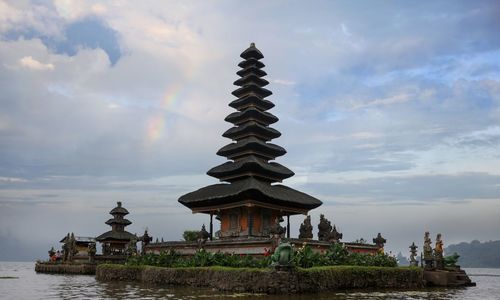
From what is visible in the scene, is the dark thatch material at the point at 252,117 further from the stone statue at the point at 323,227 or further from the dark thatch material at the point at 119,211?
the dark thatch material at the point at 119,211

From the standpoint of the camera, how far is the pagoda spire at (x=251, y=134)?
4000 cm

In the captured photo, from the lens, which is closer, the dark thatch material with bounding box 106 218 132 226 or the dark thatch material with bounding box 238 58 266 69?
the dark thatch material with bounding box 238 58 266 69

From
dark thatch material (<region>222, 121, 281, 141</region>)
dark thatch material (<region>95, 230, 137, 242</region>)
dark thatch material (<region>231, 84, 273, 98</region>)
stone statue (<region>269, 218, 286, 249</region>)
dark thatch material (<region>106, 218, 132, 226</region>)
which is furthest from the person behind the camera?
dark thatch material (<region>106, 218, 132, 226</region>)

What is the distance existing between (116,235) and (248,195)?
106 ft

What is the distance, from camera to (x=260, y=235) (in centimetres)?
3738

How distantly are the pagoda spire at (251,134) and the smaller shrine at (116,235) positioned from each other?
24286 millimetres

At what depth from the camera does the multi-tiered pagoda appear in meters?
37.4

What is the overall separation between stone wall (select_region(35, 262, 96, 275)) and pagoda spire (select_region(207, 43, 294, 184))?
2125 centimetres

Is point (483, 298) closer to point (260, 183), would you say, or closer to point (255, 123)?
point (260, 183)

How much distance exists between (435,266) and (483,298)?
392 inches

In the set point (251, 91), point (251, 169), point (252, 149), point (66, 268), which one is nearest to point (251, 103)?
point (251, 91)

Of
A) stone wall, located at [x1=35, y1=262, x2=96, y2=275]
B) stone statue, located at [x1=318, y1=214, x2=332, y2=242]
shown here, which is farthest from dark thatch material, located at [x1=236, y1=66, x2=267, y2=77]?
stone wall, located at [x1=35, y1=262, x2=96, y2=275]

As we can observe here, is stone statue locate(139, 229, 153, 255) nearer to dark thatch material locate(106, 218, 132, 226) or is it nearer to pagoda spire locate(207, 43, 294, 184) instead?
pagoda spire locate(207, 43, 294, 184)

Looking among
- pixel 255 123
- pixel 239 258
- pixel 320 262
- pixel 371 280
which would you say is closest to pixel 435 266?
pixel 371 280
